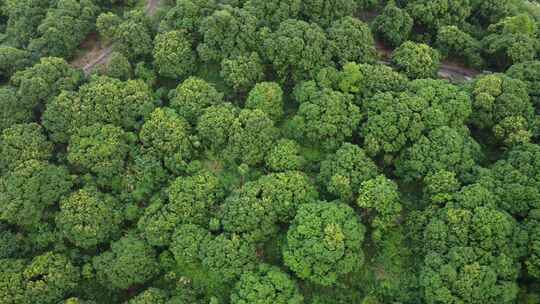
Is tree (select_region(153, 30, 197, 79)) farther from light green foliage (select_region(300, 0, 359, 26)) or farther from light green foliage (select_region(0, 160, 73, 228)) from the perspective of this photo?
light green foliage (select_region(0, 160, 73, 228))

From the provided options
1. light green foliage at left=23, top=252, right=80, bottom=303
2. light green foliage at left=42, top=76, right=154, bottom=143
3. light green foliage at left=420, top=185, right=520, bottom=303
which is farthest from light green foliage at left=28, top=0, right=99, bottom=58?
light green foliage at left=420, top=185, right=520, bottom=303

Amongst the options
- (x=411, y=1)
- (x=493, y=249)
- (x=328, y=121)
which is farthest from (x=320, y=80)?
(x=493, y=249)

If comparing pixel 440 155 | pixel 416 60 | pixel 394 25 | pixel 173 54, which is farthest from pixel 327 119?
pixel 173 54

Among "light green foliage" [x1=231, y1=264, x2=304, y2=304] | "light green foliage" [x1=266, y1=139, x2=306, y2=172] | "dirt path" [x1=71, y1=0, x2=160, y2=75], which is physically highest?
"dirt path" [x1=71, y1=0, x2=160, y2=75]

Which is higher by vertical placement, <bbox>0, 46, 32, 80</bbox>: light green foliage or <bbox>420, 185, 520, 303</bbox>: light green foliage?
<bbox>0, 46, 32, 80</bbox>: light green foliage

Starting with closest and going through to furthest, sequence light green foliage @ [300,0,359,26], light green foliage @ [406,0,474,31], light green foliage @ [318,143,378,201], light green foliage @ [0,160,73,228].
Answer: light green foliage @ [318,143,378,201] → light green foliage @ [0,160,73,228] → light green foliage @ [300,0,359,26] → light green foliage @ [406,0,474,31]

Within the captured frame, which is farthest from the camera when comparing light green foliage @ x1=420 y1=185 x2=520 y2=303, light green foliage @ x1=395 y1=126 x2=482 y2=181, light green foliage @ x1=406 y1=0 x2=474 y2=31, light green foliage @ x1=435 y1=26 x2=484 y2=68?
light green foliage @ x1=406 y1=0 x2=474 y2=31

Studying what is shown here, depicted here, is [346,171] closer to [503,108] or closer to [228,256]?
[228,256]

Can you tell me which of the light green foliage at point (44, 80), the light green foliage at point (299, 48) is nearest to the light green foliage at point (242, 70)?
the light green foliage at point (299, 48)
